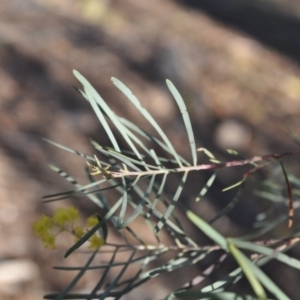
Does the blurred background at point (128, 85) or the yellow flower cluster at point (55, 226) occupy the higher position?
the yellow flower cluster at point (55, 226)

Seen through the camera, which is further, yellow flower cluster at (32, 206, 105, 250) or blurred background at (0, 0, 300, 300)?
blurred background at (0, 0, 300, 300)

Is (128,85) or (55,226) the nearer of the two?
(55,226)

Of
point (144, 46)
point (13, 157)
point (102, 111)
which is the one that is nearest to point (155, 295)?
point (13, 157)

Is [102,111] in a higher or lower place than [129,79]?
higher

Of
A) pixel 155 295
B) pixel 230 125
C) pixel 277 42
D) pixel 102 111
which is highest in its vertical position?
pixel 102 111

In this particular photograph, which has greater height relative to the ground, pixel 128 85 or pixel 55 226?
pixel 55 226

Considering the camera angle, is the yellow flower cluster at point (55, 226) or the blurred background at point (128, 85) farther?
the blurred background at point (128, 85)

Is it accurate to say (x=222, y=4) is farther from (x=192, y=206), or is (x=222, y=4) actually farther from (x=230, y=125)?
(x=192, y=206)

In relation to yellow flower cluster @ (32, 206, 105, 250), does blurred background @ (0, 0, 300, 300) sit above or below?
below
